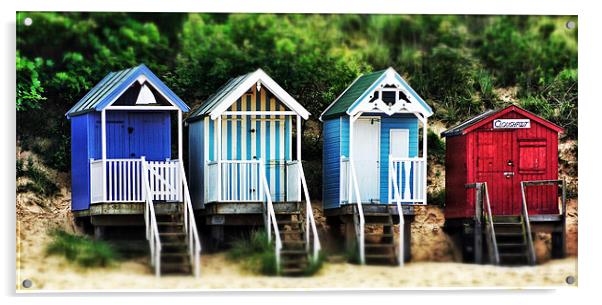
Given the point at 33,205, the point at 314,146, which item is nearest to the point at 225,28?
the point at 314,146

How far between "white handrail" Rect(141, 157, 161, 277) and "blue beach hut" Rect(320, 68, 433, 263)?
3.38 metres

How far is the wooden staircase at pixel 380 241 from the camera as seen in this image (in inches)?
1115

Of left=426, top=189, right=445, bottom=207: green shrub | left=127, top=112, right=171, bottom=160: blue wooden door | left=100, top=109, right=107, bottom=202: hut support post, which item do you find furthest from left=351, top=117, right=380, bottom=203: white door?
left=100, top=109, right=107, bottom=202: hut support post

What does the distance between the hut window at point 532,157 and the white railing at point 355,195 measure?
119 inches

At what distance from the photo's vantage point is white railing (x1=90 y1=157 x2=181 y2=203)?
2836cm

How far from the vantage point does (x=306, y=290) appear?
27391mm

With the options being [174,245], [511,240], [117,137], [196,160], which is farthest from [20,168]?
[511,240]

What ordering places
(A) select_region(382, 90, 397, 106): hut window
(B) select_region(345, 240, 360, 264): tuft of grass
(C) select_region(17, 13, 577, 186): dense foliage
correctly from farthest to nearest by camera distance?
(C) select_region(17, 13, 577, 186): dense foliage
(A) select_region(382, 90, 397, 106): hut window
(B) select_region(345, 240, 360, 264): tuft of grass

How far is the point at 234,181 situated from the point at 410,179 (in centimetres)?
313

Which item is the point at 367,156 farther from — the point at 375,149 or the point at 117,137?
the point at 117,137

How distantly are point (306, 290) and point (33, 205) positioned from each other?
5604 millimetres

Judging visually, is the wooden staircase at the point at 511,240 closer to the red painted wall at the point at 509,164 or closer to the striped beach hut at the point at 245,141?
the red painted wall at the point at 509,164

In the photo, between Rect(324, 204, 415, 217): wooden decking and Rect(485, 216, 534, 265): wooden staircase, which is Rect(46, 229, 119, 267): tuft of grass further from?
Rect(485, 216, 534, 265): wooden staircase

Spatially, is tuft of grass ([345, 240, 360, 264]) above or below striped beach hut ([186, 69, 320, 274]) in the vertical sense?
below
